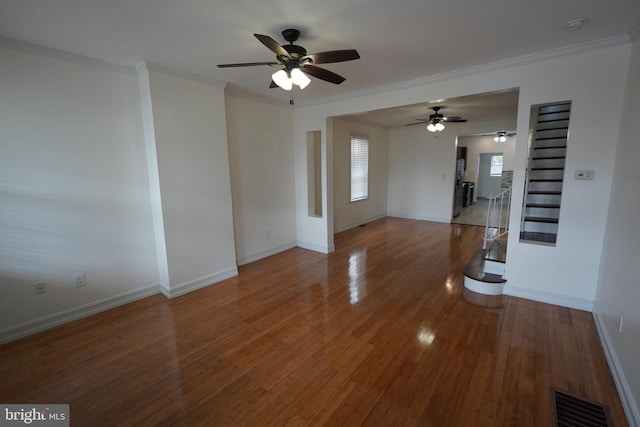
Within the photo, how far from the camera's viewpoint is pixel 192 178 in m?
3.49

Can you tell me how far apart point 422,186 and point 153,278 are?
21.5 ft

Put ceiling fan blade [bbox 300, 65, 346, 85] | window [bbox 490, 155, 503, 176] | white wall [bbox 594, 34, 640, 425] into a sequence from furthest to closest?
window [bbox 490, 155, 503, 176] → ceiling fan blade [bbox 300, 65, 346, 85] → white wall [bbox 594, 34, 640, 425]

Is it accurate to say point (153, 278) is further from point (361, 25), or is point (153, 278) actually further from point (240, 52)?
point (361, 25)

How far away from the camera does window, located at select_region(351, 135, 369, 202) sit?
21.8 feet

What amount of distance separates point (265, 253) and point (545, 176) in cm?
474

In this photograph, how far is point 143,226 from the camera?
3.36 metres

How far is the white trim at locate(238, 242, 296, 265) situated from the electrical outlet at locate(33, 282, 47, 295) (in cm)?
224

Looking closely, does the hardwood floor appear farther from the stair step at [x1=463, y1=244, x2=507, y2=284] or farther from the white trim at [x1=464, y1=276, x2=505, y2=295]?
the stair step at [x1=463, y1=244, x2=507, y2=284]

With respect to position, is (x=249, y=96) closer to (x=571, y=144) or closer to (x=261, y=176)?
(x=261, y=176)

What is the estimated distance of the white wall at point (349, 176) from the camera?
6180 millimetres

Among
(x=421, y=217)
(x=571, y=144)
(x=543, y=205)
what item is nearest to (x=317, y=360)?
(x=571, y=144)

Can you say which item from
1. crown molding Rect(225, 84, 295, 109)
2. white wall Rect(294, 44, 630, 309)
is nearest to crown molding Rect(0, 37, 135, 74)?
crown molding Rect(225, 84, 295, 109)

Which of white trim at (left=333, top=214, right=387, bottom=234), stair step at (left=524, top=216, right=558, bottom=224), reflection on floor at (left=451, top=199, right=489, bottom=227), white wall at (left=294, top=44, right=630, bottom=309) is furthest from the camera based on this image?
reflection on floor at (left=451, top=199, right=489, bottom=227)

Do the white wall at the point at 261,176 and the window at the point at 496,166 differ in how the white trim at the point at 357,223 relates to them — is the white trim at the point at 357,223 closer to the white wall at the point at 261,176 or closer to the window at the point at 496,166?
the white wall at the point at 261,176
